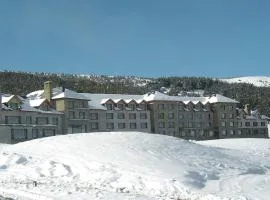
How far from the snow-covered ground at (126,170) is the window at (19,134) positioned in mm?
36622

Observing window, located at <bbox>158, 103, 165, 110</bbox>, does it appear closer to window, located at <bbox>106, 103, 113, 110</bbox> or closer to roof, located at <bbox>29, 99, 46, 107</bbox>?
window, located at <bbox>106, 103, 113, 110</bbox>

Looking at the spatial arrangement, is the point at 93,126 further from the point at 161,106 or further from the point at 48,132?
the point at 161,106

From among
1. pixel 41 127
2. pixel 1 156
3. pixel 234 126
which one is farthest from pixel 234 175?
pixel 234 126

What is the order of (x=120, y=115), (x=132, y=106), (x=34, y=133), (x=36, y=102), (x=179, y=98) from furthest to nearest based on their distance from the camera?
(x=179, y=98) → (x=132, y=106) → (x=120, y=115) → (x=36, y=102) → (x=34, y=133)

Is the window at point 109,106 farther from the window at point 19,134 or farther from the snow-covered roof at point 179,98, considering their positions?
the window at point 19,134

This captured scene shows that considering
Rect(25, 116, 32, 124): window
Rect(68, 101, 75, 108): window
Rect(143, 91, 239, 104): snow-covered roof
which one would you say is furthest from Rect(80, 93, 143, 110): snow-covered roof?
Rect(25, 116, 32, 124): window

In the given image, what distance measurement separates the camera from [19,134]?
7662 cm

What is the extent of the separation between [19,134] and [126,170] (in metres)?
51.6

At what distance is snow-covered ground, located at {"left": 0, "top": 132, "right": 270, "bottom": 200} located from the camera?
22.0 m

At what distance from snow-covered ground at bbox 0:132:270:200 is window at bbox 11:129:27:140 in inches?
1442

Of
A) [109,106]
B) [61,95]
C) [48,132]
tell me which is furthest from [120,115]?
[48,132]

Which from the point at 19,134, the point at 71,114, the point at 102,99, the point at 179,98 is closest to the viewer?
the point at 19,134

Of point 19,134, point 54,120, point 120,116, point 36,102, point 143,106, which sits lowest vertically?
point 19,134

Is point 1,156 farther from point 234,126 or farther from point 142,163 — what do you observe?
point 234,126
